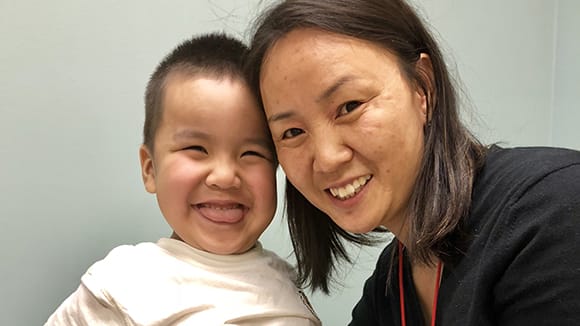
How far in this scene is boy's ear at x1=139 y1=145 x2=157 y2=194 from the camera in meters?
0.95

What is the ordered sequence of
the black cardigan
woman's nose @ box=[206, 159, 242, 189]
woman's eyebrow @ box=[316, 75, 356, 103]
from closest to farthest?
the black cardigan → woman's eyebrow @ box=[316, 75, 356, 103] → woman's nose @ box=[206, 159, 242, 189]

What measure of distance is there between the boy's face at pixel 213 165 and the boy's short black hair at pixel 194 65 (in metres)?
0.02

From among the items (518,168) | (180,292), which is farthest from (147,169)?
(518,168)

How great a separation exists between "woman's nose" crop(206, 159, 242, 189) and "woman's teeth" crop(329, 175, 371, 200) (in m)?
0.15

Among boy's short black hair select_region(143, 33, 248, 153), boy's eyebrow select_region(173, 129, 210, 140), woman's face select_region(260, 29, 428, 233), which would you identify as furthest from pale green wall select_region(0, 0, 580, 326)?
woman's face select_region(260, 29, 428, 233)

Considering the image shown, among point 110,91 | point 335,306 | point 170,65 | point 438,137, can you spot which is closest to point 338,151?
point 438,137

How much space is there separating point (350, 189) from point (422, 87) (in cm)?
18

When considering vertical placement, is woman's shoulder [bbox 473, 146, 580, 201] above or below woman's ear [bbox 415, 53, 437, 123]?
below

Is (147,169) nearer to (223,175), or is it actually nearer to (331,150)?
(223,175)

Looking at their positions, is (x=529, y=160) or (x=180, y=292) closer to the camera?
(x=529, y=160)

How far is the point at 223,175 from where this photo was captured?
0.87m

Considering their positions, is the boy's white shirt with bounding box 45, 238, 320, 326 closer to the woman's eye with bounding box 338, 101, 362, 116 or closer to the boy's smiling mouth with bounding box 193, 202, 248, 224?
the boy's smiling mouth with bounding box 193, 202, 248, 224

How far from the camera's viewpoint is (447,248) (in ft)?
2.58

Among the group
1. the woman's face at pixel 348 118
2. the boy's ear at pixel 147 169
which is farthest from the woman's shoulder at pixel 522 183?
the boy's ear at pixel 147 169
